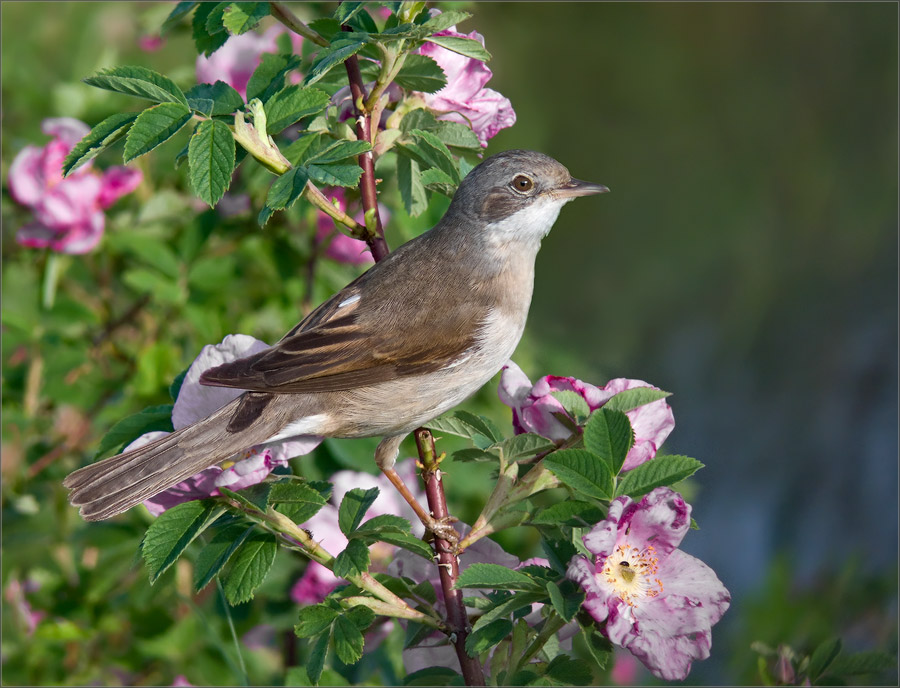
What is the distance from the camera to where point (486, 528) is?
5.59ft

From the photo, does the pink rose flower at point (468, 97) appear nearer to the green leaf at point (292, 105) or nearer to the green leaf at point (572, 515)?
the green leaf at point (292, 105)

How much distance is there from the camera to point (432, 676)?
177cm

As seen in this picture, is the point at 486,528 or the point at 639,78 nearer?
the point at 486,528

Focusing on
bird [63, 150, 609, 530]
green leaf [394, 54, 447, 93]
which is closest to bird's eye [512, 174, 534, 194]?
bird [63, 150, 609, 530]

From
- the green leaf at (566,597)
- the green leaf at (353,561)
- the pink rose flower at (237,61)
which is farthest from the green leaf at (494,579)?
the pink rose flower at (237,61)

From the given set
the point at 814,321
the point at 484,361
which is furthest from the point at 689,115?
the point at 484,361

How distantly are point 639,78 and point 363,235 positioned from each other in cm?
641

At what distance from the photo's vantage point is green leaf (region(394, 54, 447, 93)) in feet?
6.02

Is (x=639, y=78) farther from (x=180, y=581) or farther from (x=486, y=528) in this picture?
(x=486, y=528)

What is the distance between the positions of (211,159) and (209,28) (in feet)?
1.31

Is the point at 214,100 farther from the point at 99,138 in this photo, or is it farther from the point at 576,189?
the point at 576,189

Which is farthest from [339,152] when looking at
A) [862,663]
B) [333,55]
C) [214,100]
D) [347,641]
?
[862,663]

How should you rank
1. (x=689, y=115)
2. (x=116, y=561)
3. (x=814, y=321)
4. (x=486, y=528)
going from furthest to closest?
(x=689, y=115)
(x=814, y=321)
(x=116, y=561)
(x=486, y=528)

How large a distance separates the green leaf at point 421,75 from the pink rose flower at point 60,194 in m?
1.35
